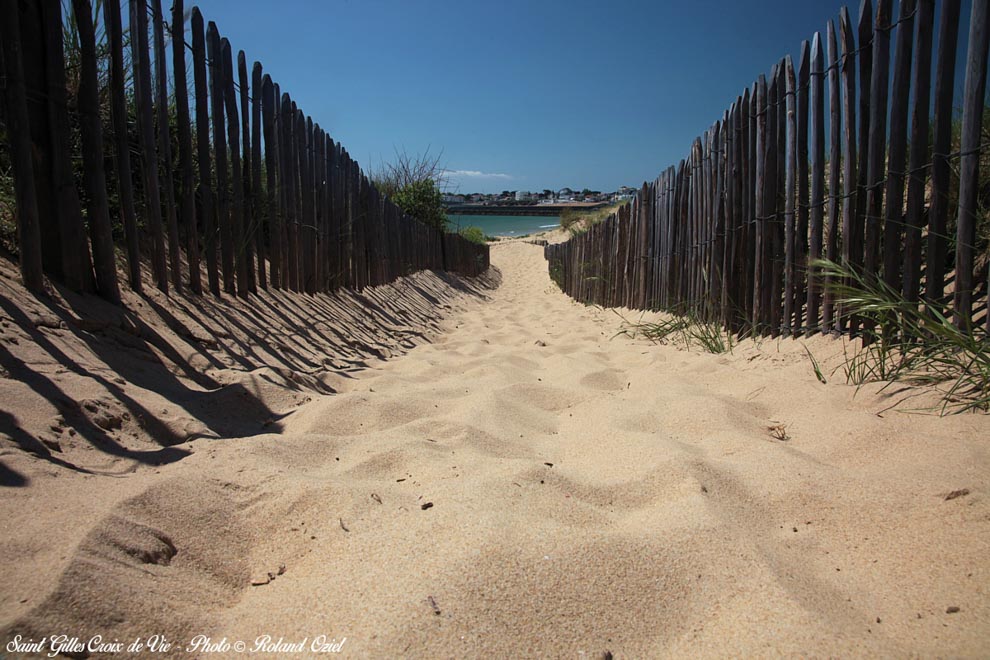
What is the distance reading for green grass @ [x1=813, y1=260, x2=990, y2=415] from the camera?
1.91 m

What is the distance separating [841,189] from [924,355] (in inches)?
56.9

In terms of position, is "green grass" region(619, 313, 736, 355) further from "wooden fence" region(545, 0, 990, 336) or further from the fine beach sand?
the fine beach sand

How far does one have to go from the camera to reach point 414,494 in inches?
62.8

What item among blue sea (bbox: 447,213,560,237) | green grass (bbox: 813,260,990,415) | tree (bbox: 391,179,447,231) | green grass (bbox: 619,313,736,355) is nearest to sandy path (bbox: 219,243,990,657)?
green grass (bbox: 813,260,990,415)

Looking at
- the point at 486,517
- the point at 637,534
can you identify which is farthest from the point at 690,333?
the point at 486,517

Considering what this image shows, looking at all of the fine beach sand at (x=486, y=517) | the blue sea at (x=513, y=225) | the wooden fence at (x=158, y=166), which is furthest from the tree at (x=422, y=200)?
the blue sea at (x=513, y=225)

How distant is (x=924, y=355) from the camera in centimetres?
218

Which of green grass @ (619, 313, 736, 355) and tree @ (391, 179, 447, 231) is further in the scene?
tree @ (391, 179, 447, 231)

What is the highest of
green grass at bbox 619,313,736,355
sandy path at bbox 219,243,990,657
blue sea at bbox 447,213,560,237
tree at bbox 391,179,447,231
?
blue sea at bbox 447,213,560,237

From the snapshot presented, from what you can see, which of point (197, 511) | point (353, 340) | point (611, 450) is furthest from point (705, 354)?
point (197, 511)

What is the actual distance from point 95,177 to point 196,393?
1148mm

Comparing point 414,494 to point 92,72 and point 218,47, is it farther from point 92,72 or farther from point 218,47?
point 218,47

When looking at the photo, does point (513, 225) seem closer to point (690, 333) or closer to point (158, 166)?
point (690, 333)

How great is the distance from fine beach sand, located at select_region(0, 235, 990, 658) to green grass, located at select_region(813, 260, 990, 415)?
0.34 ft
